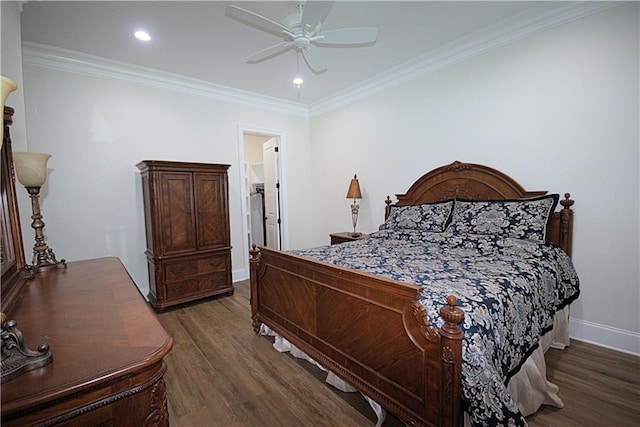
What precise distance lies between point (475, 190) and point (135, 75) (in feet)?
13.6

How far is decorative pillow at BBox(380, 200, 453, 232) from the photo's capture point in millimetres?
3027

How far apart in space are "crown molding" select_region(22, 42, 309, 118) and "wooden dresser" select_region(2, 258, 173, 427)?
308 centimetres

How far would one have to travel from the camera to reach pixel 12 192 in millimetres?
1519

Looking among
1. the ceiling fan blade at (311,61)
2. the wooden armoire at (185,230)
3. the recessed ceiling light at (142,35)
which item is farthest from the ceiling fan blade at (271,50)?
the wooden armoire at (185,230)

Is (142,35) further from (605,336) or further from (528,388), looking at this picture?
(605,336)

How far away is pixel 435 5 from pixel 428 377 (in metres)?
2.78

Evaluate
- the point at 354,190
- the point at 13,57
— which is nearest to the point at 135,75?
the point at 13,57

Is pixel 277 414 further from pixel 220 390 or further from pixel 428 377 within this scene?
pixel 428 377

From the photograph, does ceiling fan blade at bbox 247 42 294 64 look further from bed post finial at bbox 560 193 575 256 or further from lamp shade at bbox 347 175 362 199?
bed post finial at bbox 560 193 575 256

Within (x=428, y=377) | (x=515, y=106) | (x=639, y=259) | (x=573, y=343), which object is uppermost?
(x=515, y=106)

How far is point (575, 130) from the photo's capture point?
2529 millimetres

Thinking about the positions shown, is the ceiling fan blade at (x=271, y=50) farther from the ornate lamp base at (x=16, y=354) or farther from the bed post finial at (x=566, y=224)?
the bed post finial at (x=566, y=224)

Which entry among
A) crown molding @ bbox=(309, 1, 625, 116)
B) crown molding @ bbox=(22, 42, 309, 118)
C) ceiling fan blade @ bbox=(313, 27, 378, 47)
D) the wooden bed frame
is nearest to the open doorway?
crown molding @ bbox=(22, 42, 309, 118)

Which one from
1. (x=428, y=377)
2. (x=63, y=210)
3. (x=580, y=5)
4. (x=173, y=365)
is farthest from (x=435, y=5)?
(x=63, y=210)
